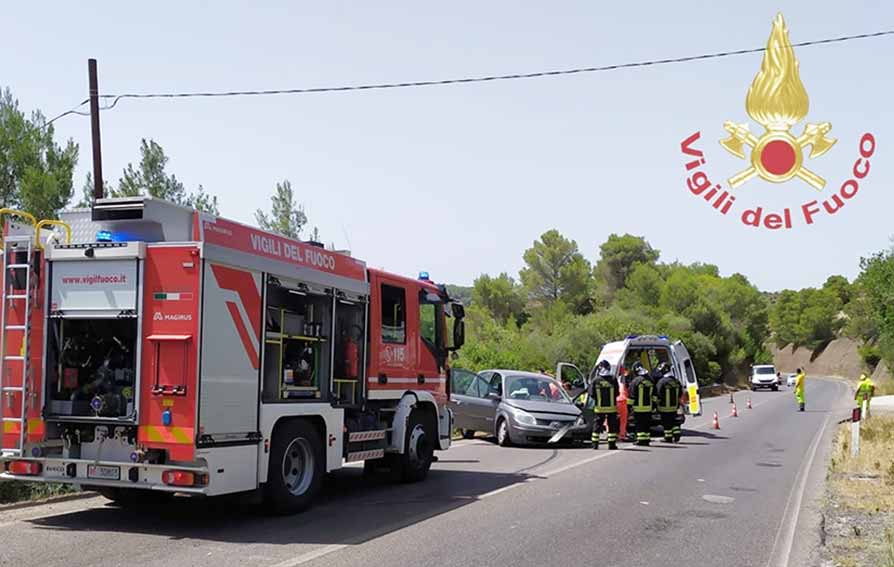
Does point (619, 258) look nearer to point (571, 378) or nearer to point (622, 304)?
point (622, 304)

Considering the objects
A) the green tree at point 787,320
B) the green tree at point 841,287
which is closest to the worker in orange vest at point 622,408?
the green tree at point 787,320

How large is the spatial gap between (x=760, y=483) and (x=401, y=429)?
209 inches

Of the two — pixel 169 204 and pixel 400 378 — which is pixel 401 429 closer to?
pixel 400 378

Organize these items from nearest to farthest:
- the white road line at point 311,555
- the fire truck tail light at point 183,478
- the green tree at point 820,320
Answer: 1. the white road line at point 311,555
2. the fire truck tail light at point 183,478
3. the green tree at point 820,320

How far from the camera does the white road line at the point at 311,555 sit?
712cm

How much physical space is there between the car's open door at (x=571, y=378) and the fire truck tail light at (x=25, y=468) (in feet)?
49.4

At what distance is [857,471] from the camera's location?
14047mm

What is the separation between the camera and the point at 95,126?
17766mm

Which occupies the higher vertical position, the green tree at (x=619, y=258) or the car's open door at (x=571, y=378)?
the green tree at (x=619, y=258)

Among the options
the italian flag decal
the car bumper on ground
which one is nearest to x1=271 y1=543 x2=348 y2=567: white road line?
the italian flag decal

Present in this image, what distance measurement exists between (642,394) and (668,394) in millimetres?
556

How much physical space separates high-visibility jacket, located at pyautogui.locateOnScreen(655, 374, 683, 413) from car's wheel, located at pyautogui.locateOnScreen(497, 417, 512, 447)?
3379mm

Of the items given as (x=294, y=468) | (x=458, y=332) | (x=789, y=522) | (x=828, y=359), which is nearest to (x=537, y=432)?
(x=458, y=332)

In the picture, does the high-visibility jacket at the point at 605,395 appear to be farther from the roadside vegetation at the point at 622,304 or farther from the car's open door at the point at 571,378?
the roadside vegetation at the point at 622,304
